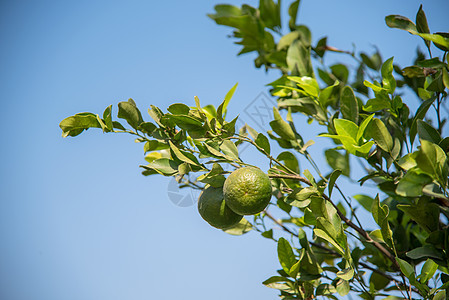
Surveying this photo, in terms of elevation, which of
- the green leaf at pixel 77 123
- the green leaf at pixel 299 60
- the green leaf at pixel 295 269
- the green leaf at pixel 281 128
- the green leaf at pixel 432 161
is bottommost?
the green leaf at pixel 295 269

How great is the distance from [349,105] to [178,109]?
532 millimetres

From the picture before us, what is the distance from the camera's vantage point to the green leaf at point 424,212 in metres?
1.02

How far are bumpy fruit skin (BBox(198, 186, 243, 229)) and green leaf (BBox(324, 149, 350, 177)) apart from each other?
54 centimetres

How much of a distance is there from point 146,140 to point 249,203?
13.7 inches

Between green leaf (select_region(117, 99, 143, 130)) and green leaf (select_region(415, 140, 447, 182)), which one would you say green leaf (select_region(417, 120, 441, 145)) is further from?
green leaf (select_region(117, 99, 143, 130))

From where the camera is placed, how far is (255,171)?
1.00 m

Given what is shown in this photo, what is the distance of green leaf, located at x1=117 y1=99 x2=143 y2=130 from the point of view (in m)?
1.04

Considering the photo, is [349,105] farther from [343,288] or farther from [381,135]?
[343,288]

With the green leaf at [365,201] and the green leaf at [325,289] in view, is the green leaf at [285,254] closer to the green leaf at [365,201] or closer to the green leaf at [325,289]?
the green leaf at [325,289]

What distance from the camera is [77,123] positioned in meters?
1.07

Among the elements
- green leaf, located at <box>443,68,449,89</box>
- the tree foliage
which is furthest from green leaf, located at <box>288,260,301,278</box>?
green leaf, located at <box>443,68,449,89</box>

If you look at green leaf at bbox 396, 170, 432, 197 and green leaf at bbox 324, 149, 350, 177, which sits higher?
green leaf at bbox 324, 149, 350, 177

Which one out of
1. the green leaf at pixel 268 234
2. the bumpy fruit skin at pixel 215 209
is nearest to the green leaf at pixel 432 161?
the bumpy fruit skin at pixel 215 209

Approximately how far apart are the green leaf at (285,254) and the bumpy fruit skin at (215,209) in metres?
0.17
